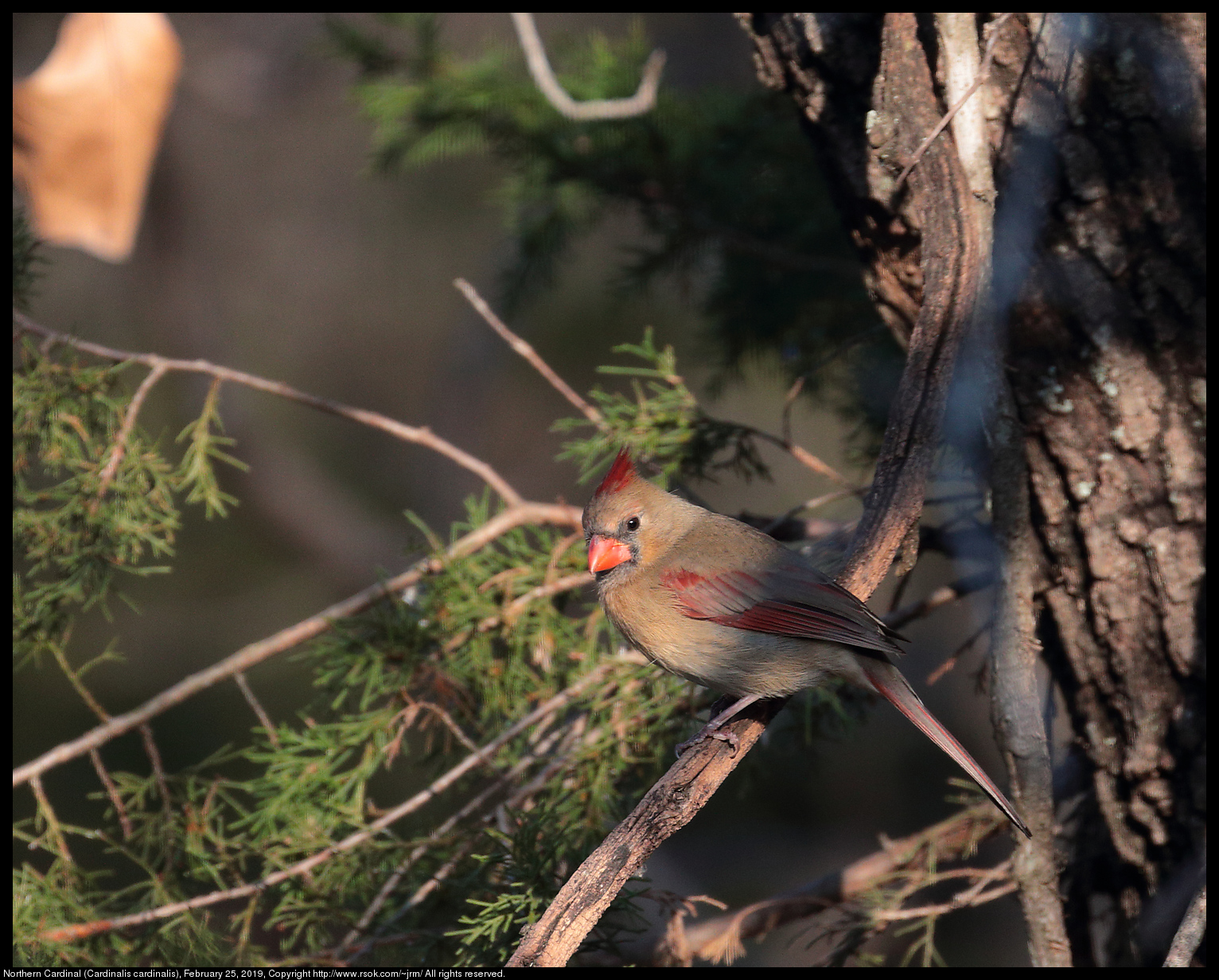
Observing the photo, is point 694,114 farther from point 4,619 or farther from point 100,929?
point 100,929

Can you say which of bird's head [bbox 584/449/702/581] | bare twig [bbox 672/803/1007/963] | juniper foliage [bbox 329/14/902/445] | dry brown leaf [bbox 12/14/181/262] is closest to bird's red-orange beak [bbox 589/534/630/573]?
bird's head [bbox 584/449/702/581]

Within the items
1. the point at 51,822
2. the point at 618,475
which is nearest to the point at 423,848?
the point at 51,822

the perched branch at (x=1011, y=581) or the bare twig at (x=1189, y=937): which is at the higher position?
the perched branch at (x=1011, y=581)

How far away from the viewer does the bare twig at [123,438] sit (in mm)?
2382

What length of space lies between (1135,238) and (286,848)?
228cm

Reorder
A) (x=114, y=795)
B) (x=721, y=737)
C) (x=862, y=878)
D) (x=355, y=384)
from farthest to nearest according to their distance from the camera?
(x=355, y=384) < (x=862, y=878) < (x=114, y=795) < (x=721, y=737)

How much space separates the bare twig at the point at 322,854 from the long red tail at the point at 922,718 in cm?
64

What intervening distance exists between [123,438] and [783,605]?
5.28 ft

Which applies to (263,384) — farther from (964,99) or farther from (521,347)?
(964,99)

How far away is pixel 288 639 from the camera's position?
2355 millimetres

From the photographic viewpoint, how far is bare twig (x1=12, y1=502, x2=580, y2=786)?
2.25m

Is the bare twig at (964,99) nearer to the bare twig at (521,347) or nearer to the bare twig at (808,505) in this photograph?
the bare twig at (808,505)

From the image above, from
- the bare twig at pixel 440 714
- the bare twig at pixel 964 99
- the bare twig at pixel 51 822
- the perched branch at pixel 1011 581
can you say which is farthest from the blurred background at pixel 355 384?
the bare twig at pixel 964 99

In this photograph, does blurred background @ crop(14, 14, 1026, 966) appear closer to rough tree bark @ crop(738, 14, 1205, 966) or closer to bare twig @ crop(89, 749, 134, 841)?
rough tree bark @ crop(738, 14, 1205, 966)
